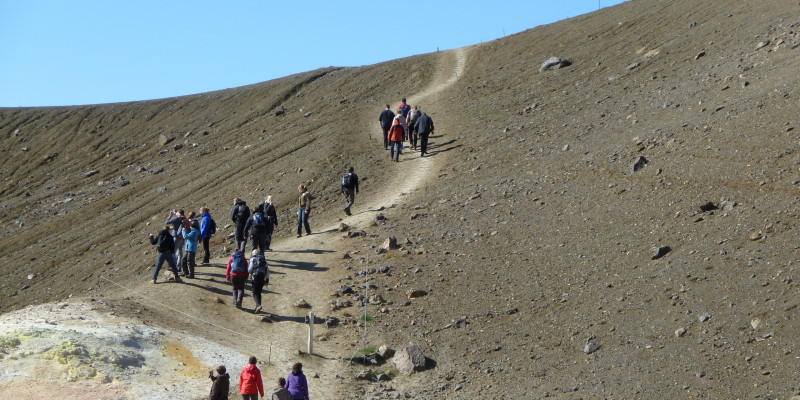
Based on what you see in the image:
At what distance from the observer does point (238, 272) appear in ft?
57.5

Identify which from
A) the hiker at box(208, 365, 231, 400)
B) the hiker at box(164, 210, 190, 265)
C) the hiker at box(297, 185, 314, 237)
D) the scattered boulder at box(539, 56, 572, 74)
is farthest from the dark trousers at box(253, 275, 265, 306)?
the scattered boulder at box(539, 56, 572, 74)

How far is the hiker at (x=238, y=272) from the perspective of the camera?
17481mm

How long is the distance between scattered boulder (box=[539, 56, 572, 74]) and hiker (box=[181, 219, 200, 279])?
2177cm

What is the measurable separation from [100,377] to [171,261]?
217 inches

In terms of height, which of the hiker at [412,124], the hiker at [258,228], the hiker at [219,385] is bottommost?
the hiker at [219,385]

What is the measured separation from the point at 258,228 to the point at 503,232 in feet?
19.9

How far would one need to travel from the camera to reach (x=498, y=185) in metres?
24.2

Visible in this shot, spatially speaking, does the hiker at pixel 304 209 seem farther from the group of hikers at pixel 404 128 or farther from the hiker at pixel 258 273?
the group of hikers at pixel 404 128

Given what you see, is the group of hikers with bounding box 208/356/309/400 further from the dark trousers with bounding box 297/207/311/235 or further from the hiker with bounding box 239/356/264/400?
the dark trousers with bounding box 297/207/311/235

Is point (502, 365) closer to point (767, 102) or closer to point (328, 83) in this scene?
point (767, 102)

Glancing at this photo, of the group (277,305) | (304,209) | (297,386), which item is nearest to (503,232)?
(304,209)

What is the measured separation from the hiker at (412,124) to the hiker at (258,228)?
10.4m

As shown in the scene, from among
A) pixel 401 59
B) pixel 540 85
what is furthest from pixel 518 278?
pixel 401 59

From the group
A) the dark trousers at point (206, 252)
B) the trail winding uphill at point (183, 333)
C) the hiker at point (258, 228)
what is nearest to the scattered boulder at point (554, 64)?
the trail winding uphill at point (183, 333)
